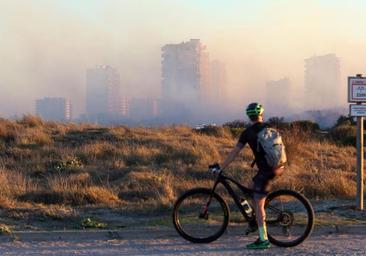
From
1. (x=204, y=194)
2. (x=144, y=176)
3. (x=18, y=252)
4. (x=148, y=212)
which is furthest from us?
(x=144, y=176)

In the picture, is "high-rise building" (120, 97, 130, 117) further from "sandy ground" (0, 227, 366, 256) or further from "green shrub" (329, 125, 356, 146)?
"sandy ground" (0, 227, 366, 256)

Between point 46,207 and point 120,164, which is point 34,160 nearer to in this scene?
point 120,164

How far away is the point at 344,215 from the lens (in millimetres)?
10219

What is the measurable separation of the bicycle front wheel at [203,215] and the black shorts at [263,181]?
595mm

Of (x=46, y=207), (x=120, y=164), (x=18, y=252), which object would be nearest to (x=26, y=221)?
(x=46, y=207)

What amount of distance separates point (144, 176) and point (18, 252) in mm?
7584

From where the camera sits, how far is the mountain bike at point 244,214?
7.93 metres

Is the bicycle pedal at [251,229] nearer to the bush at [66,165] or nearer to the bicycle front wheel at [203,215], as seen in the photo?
the bicycle front wheel at [203,215]

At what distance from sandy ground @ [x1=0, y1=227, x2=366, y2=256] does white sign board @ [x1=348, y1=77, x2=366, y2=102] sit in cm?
234

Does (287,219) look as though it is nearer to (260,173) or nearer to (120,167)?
(260,173)

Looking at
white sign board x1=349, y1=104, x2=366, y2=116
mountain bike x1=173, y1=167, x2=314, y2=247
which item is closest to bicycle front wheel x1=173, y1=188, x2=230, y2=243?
mountain bike x1=173, y1=167, x2=314, y2=247

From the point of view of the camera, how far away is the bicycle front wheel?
815 cm

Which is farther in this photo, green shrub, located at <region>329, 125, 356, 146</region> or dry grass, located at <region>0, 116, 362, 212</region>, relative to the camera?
green shrub, located at <region>329, 125, 356, 146</region>

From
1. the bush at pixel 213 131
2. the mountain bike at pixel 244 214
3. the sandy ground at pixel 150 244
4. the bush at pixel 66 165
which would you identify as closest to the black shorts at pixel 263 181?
the mountain bike at pixel 244 214
